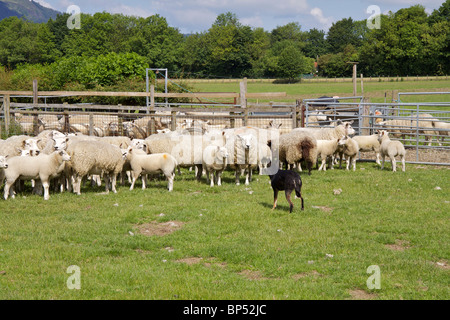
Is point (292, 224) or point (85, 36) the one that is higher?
point (85, 36)

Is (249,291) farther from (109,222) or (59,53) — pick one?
(59,53)

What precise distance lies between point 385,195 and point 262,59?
86595 millimetres

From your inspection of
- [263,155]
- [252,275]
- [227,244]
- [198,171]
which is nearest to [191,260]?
[227,244]

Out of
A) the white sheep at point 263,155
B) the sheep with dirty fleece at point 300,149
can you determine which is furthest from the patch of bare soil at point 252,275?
the sheep with dirty fleece at point 300,149

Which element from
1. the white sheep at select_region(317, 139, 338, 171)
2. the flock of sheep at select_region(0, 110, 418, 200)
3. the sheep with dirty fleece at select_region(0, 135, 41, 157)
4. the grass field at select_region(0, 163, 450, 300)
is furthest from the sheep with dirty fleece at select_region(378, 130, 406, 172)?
the sheep with dirty fleece at select_region(0, 135, 41, 157)

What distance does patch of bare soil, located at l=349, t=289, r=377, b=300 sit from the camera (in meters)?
5.89

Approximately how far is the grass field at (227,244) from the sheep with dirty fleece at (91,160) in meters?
0.55

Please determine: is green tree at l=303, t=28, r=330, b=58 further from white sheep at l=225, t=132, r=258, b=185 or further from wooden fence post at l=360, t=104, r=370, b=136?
white sheep at l=225, t=132, r=258, b=185

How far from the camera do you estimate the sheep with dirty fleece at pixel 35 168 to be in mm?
11117

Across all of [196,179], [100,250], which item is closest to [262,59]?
[196,179]

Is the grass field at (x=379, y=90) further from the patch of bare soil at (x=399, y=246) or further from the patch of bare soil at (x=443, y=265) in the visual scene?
the patch of bare soil at (x=443, y=265)

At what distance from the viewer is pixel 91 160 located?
11.8 metres

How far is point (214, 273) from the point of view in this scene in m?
6.71
